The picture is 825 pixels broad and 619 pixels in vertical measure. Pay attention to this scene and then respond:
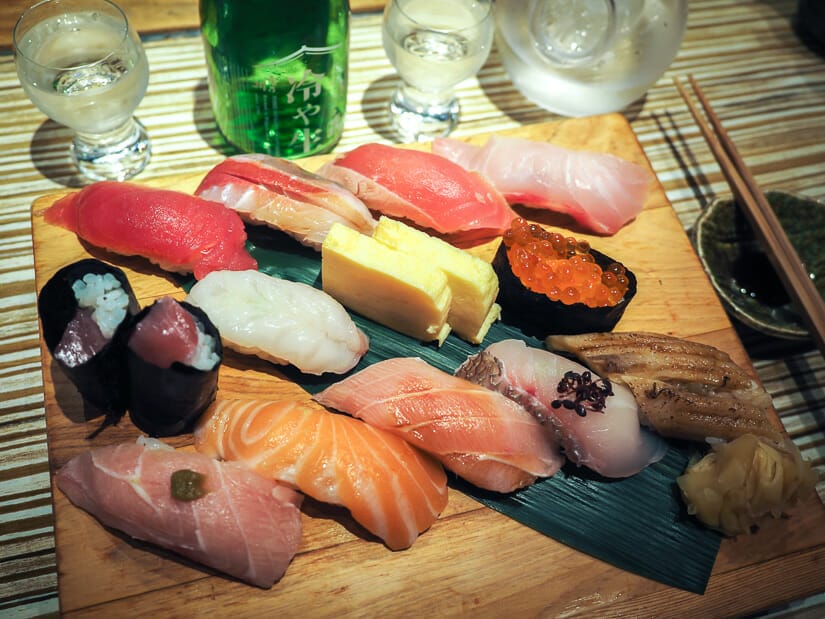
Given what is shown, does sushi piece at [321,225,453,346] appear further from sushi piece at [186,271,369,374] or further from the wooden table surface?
the wooden table surface

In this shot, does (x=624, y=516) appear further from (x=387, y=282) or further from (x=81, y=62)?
(x=81, y=62)

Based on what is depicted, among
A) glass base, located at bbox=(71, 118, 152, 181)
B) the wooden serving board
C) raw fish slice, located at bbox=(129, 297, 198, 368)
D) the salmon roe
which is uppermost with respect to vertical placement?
raw fish slice, located at bbox=(129, 297, 198, 368)

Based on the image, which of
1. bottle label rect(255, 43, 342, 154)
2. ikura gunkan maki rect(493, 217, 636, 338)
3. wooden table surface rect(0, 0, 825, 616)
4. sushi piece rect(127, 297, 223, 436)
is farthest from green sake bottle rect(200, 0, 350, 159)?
sushi piece rect(127, 297, 223, 436)

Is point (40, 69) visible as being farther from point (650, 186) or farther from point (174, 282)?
point (650, 186)

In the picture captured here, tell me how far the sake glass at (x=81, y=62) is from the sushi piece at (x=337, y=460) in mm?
1112

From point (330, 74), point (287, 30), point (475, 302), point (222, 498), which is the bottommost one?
point (222, 498)

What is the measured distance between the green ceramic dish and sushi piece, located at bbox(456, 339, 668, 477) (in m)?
0.77

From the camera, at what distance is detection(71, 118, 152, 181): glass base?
2.77 m

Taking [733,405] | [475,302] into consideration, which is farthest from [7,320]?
[733,405]

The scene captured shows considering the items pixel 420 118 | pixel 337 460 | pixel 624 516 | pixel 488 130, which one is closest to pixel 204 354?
pixel 337 460

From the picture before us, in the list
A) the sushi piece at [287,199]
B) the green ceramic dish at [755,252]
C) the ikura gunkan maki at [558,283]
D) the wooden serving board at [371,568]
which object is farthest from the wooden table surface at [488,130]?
the ikura gunkan maki at [558,283]

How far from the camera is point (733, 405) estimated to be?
2.14m

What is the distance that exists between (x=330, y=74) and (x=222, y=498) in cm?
153

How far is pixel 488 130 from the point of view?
3.19 m
